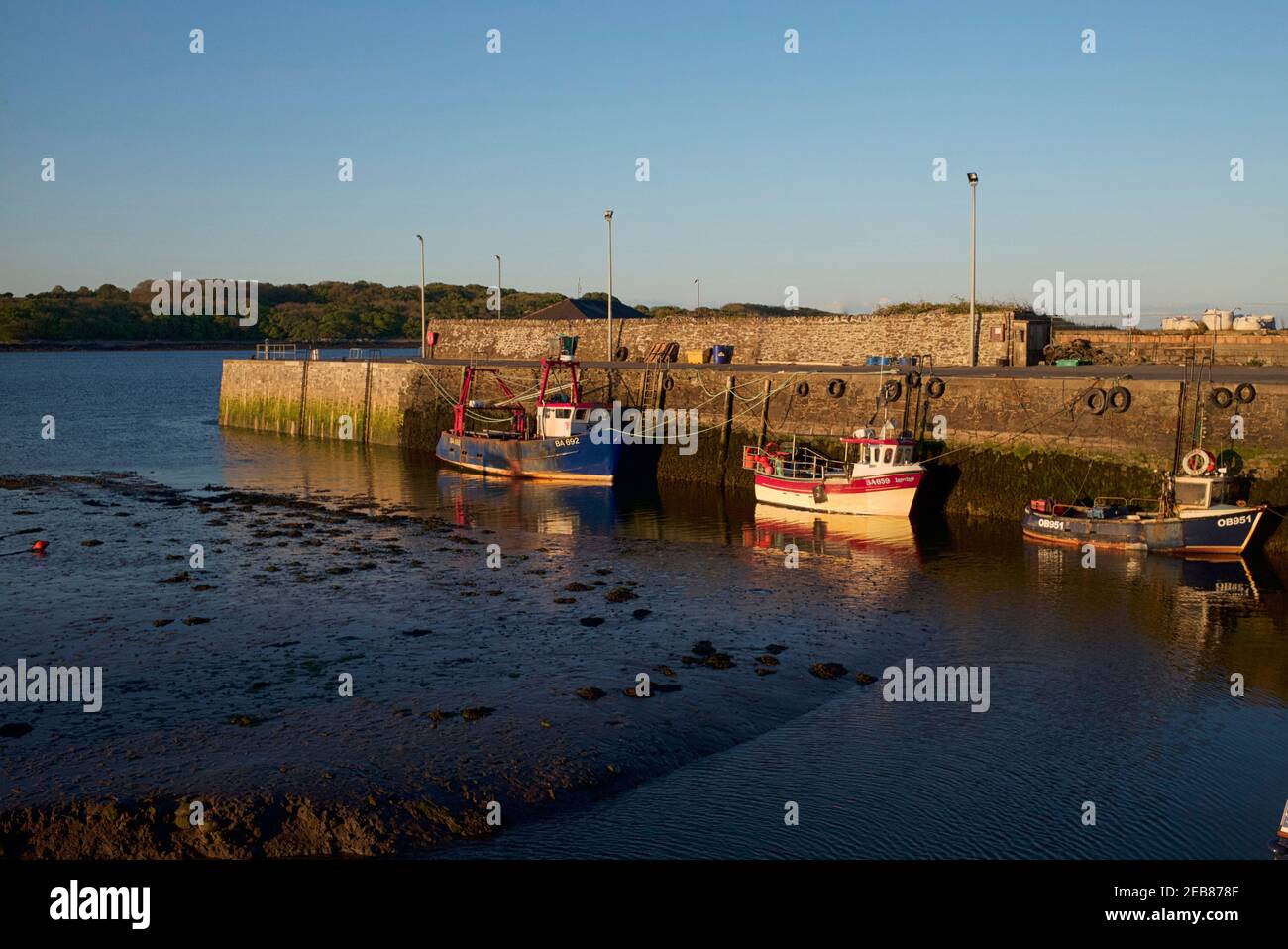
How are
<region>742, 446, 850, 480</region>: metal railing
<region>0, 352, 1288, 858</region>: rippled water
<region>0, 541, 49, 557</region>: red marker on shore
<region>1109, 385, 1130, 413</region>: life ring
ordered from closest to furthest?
<region>0, 352, 1288, 858</region>: rippled water → <region>0, 541, 49, 557</region>: red marker on shore → <region>1109, 385, 1130, 413</region>: life ring → <region>742, 446, 850, 480</region>: metal railing

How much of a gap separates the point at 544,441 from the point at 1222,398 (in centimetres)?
2034

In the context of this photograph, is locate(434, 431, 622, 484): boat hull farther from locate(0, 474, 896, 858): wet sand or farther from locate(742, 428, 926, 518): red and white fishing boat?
locate(0, 474, 896, 858): wet sand

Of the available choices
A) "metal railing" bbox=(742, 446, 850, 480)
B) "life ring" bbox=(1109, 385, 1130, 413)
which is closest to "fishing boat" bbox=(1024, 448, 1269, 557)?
"life ring" bbox=(1109, 385, 1130, 413)

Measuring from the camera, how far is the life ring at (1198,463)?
25500 millimetres

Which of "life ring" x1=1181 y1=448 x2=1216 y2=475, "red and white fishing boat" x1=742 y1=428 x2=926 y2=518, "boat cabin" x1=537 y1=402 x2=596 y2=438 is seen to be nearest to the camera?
"life ring" x1=1181 y1=448 x2=1216 y2=475

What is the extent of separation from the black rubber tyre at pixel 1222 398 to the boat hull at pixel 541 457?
17.8 m

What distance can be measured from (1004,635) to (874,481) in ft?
36.7

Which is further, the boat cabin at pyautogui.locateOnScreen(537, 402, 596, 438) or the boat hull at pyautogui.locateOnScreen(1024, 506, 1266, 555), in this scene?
the boat cabin at pyautogui.locateOnScreen(537, 402, 596, 438)

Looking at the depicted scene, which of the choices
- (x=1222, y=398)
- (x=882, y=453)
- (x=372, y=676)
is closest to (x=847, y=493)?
(x=882, y=453)

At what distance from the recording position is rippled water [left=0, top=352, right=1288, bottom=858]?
12266 mm

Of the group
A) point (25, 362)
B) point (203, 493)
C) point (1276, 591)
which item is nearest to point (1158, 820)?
point (1276, 591)

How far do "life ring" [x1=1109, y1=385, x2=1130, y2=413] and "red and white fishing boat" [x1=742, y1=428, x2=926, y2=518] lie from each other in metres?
4.77

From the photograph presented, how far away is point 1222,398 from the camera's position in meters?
27.1
